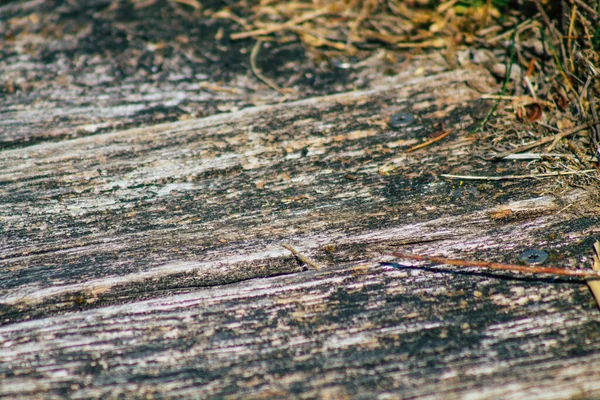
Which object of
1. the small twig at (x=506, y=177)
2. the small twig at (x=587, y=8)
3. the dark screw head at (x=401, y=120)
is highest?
the small twig at (x=587, y=8)

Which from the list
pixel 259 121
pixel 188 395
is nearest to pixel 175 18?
pixel 259 121

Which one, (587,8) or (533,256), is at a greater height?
(587,8)

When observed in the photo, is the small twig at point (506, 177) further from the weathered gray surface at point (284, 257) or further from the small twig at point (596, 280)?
the small twig at point (596, 280)

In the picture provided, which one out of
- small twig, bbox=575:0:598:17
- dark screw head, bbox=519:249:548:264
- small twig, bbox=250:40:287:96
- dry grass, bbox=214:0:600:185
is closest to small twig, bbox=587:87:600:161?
dry grass, bbox=214:0:600:185

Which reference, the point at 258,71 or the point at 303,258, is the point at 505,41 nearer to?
the point at 258,71

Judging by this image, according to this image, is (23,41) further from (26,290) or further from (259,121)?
(26,290)

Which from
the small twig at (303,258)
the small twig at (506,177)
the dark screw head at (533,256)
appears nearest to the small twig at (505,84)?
the small twig at (506,177)

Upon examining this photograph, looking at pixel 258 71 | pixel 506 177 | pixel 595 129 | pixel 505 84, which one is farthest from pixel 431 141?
pixel 258 71
